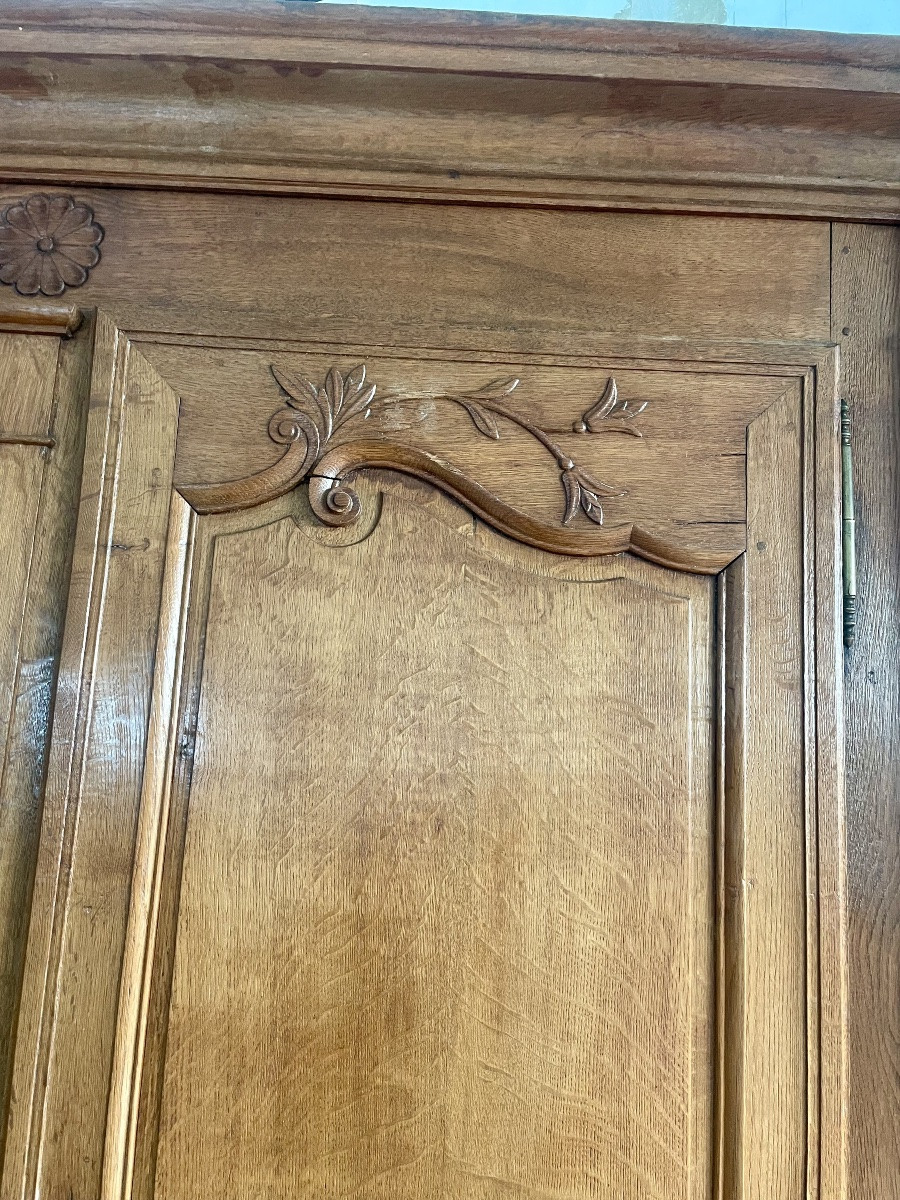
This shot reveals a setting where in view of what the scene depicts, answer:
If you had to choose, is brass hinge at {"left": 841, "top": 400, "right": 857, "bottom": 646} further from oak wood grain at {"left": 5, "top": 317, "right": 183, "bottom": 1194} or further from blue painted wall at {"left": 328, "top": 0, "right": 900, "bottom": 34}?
oak wood grain at {"left": 5, "top": 317, "right": 183, "bottom": 1194}

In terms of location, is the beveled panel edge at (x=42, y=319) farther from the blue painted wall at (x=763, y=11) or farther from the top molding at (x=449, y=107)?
the blue painted wall at (x=763, y=11)

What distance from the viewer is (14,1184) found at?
2.70 feet

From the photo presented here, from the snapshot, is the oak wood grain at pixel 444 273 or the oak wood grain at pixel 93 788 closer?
the oak wood grain at pixel 93 788

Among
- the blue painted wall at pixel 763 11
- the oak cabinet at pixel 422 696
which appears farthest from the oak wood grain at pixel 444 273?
the blue painted wall at pixel 763 11

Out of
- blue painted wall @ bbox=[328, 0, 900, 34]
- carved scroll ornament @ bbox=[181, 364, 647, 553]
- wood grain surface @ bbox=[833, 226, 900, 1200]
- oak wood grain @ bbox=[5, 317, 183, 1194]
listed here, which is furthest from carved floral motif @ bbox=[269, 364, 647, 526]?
blue painted wall @ bbox=[328, 0, 900, 34]

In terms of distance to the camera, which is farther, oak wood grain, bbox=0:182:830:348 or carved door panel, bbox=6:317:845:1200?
oak wood grain, bbox=0:182:830:348

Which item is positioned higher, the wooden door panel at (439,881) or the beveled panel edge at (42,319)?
the beveled panel edge at (42,319)

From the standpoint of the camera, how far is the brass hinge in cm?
90

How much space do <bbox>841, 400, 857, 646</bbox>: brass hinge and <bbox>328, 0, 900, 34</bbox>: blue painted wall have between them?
0.35 m

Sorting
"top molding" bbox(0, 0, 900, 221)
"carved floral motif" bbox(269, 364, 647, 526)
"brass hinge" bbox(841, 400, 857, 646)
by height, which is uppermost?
"top molding" bbox(0, 0, 900, 221)

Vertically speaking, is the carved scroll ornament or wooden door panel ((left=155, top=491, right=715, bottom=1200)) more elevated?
the carved scroll ornament

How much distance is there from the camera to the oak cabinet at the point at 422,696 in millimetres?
837

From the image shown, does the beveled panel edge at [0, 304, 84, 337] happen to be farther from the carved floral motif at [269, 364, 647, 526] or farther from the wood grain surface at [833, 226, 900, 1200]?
the wood grain surface at [833, 226, 900, 1200]

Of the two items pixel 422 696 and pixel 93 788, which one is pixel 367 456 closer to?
pixel 422 696
